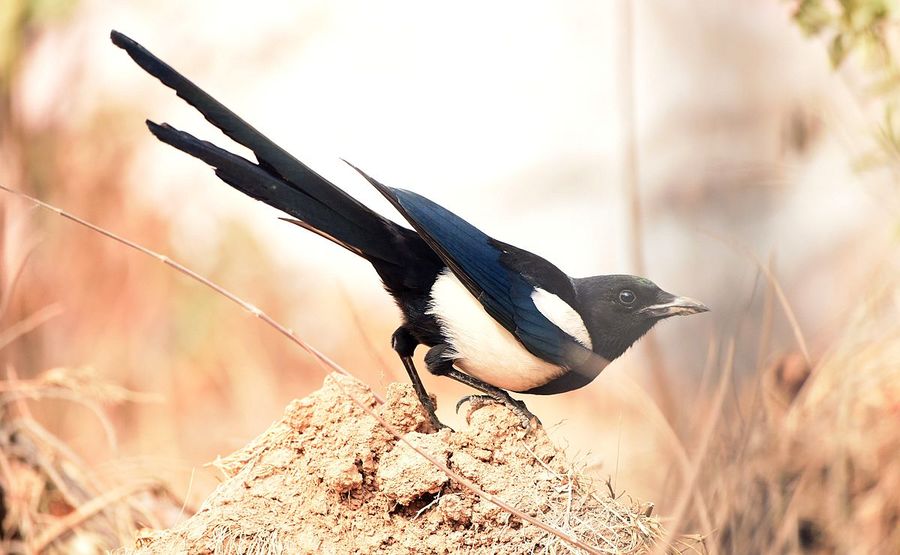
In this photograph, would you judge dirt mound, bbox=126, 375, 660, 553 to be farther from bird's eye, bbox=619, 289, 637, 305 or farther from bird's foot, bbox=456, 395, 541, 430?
bird's eye, bbox=619, 289, 637, 305

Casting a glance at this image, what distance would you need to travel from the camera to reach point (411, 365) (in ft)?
6.33

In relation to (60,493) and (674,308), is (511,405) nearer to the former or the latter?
(674,308)

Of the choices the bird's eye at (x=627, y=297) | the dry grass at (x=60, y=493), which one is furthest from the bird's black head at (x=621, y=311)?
the dry grass at (x=60, y=493)

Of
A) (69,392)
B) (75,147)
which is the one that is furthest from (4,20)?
(69,392)

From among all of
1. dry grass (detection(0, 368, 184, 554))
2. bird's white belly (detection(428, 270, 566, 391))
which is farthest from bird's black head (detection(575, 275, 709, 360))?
dry grass (detection(0, 368, 184, 554))

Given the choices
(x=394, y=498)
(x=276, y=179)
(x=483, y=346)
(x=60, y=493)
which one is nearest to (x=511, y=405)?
(x=483, y=346)

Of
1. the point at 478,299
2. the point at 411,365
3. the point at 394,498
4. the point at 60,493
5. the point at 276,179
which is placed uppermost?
the point at 276,179

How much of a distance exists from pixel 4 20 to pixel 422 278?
4.39 metres

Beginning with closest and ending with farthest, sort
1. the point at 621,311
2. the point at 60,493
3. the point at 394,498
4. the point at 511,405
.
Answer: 1. the point at 394,498
2. the point at 511,405
3. the point at 621,311
4. the point at 60,493

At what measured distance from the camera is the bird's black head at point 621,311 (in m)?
1.97

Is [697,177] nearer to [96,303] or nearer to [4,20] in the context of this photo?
[96,303]

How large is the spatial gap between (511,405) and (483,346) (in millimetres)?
132

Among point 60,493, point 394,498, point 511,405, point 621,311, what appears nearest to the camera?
point 394,498

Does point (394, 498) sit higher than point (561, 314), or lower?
lower
